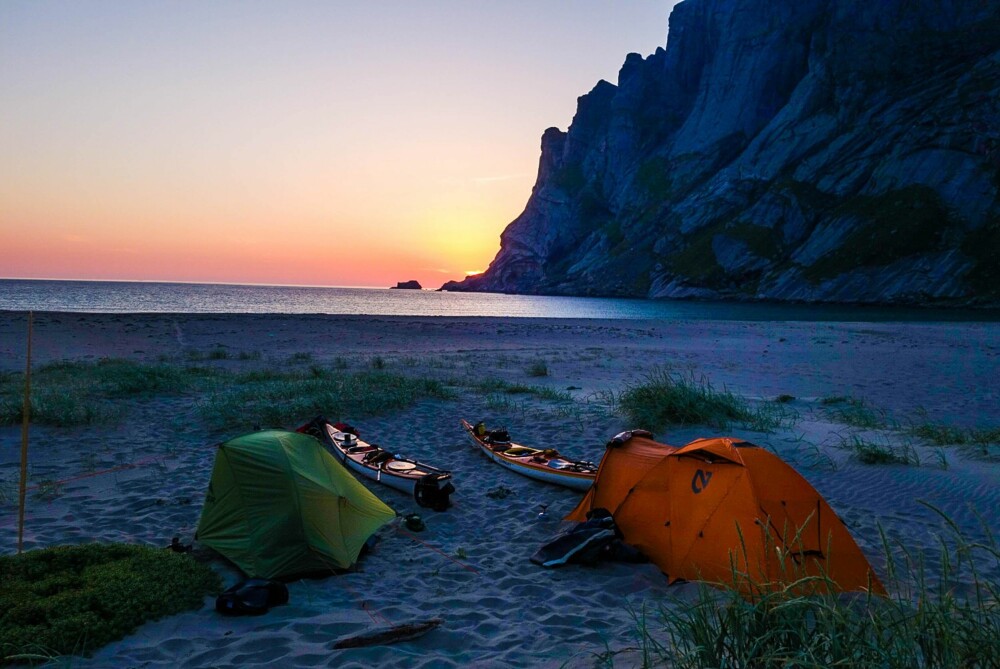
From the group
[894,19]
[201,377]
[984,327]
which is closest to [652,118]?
[894,19]

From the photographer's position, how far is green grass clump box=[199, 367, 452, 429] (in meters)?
11.8

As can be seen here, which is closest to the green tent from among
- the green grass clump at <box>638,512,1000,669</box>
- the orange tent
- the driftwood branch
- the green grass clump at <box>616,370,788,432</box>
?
the driftwood branch

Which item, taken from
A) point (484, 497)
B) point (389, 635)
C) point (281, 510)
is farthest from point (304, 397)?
point (389, 635)

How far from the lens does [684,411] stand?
11.2 meters

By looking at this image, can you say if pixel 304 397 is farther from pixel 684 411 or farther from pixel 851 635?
pixel 851 635

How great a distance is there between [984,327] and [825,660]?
43048 millimetres

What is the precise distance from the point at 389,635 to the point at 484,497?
3.73 meters

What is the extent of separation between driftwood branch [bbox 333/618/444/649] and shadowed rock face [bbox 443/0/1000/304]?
7965cm

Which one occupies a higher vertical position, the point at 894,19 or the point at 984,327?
the point at 894,19

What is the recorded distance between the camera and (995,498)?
7.60m

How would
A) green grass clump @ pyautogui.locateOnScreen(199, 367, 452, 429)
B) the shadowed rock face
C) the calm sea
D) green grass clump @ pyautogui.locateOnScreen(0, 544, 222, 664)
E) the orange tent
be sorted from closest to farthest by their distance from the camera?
green grass clump @ pyautogui.locateOnScreen(0, 544, 222, 664)
the orange tent
green grass clump @ pyautogui.locateOnScreen(199, 367, 452, 429)
the calm sea
the shadowed rock face

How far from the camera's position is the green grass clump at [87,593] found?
13.7 feet

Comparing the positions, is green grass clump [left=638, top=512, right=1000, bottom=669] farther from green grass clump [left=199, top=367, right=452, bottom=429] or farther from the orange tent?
green grass clump [left=199, top=367, right=452, bottom=429]

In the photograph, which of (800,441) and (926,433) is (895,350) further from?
(800,441)
